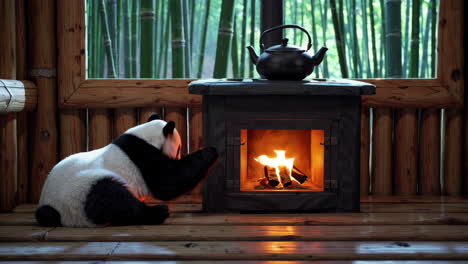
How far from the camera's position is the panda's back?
2334mm

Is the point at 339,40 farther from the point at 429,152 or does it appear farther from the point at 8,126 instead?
the point at 8,126

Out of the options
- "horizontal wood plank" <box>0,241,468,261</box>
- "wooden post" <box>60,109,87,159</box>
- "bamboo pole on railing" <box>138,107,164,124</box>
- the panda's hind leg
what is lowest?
"horizontal wood plank" <box>0,241,468,261</box>

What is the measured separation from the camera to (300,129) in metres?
2.62

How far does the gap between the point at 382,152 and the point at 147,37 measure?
159 centimetres

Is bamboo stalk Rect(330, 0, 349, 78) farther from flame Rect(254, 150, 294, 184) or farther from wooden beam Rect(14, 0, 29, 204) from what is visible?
wooden beam Rect(14, 0, 29, 204)

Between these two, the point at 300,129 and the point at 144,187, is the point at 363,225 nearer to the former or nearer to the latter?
the point at 300,129

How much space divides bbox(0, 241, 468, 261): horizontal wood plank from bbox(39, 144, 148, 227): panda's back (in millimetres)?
223

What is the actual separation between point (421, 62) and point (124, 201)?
206 cm

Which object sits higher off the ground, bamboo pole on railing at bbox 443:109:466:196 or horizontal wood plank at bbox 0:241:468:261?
bamboo pole on railing at bbox 443:109:466:196

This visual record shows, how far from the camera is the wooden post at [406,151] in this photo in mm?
3234

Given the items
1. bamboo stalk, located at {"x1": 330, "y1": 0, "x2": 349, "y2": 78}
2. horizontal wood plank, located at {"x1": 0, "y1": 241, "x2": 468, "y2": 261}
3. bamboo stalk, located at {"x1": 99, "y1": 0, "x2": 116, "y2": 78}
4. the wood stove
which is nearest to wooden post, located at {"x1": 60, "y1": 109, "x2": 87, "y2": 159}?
bamboo stalk, located at {"x1": 99, "y1": 0, "x2": 116, "y2": 78}

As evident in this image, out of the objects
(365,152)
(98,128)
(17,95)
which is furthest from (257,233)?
(17,95)

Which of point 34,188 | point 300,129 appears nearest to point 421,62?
point 300,129

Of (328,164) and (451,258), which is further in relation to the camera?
(328,164)
